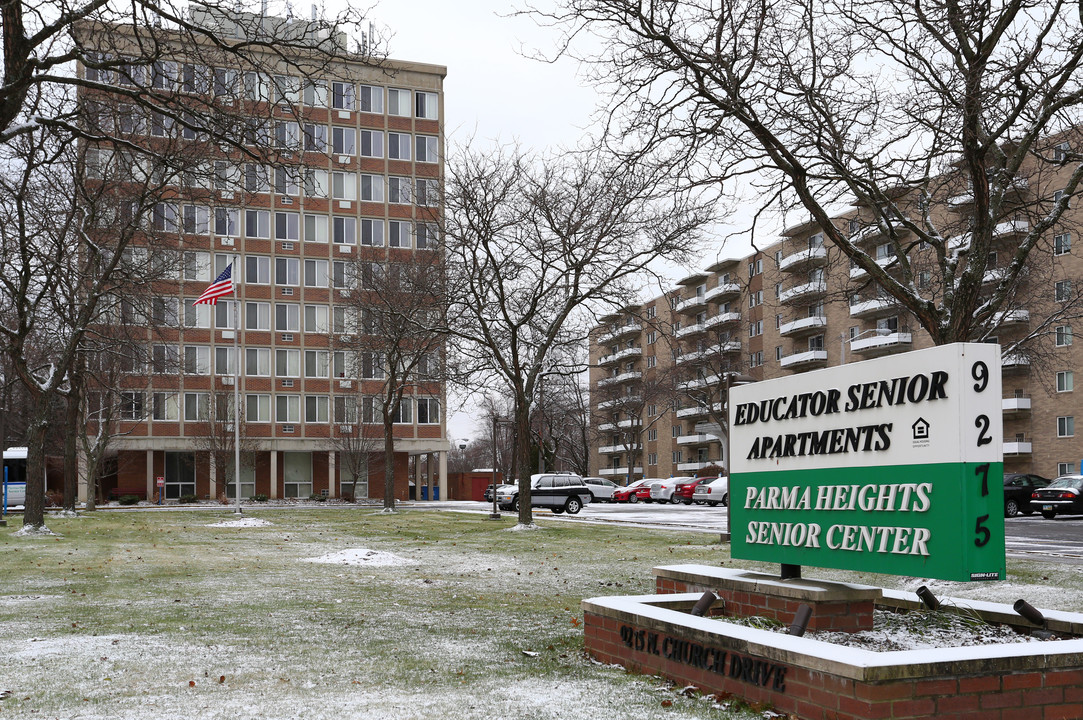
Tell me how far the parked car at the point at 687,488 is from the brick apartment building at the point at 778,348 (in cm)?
366

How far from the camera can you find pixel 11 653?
7.77 meters

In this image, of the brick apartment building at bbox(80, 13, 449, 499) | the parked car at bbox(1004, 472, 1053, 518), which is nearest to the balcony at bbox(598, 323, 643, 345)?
the brick apartment building at bbox(80, 13, 449, 499)

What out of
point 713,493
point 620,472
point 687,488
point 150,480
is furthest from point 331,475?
point 620,472

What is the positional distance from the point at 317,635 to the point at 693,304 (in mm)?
82047

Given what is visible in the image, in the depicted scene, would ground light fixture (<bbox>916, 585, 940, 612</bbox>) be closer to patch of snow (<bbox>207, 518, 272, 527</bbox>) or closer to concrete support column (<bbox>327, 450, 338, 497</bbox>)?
patch of snow (<bbox>207, 518, 272, 527</bbox>)

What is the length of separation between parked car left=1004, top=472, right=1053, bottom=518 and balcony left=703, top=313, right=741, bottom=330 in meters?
43.9

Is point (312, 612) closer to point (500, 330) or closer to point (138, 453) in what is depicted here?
point (500, 330)

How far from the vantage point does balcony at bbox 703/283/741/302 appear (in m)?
83.2

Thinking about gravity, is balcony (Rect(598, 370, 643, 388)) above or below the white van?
above

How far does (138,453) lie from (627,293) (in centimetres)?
4708

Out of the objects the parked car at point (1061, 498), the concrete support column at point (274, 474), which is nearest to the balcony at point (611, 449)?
the concrete support column at point (274, 474)

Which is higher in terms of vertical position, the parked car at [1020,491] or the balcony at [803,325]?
the balcony at [803,325]

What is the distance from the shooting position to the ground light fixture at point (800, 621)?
20.8 feet

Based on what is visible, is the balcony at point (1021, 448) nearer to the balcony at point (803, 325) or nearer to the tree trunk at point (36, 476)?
the balcony at point (803, 325)
